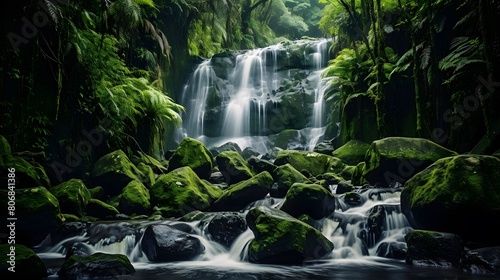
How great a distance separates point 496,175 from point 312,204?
282 centimetres

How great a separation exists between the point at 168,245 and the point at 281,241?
173cm

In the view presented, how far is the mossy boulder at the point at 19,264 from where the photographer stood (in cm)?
427

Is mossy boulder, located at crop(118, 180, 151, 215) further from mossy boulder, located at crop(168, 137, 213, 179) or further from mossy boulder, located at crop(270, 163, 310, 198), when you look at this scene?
mossy boulder, located at crop(270, 163, 310, 198)

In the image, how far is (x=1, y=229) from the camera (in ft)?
19.5

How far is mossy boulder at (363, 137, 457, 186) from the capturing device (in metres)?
8.03

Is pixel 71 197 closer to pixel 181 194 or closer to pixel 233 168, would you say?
pixel 181 194

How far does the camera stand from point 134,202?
799 cm

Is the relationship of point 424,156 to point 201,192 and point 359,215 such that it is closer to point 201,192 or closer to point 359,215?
point 359,215

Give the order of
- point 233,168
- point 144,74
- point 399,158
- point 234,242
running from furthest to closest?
point 144,74, point 233,168, point 399,158, point 234,242

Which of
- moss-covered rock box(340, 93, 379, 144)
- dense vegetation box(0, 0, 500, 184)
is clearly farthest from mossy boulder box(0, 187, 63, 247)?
moss-covered rock box(340, 93, 379, 144)

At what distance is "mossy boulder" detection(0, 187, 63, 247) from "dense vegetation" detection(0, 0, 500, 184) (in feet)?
6.21

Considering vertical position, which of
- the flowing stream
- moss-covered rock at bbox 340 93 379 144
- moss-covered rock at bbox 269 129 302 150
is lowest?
the flowing stream


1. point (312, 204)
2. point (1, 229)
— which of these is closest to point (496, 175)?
point (312, 204)

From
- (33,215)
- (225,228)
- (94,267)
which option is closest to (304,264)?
(225,228)
